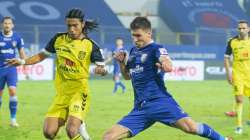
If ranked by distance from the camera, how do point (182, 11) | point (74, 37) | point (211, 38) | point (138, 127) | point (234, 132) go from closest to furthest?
1. point (138, 127)
2. point (74, 37)
3. point (234, 132)
4. point (211, 38)
5. point (182, 11)

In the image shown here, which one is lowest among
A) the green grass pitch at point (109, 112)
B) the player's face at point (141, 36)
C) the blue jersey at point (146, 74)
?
the green grass pitch at point (109, 112)

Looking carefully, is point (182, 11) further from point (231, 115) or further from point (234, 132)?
point (234, 132)

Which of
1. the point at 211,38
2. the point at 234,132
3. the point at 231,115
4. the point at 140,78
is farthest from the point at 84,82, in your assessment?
the point at 211,38

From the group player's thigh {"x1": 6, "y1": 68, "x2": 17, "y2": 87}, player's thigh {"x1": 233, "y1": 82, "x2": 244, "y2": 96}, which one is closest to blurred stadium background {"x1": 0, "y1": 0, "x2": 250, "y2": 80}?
player's thigh {"x1": 6, "y1": 68, "x2": 17, "y2": 87}

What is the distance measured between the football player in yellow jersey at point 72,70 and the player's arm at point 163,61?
1.38m

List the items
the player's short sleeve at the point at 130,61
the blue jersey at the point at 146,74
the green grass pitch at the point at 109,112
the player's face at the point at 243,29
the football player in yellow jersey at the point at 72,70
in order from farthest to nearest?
the player's face at the point at 243,29, the green grass pitch at the point at 109,112, the football player in yellow jersey at the point at 72,70, the player's short sleeve at the point at 130,61, the blue jersey at the point at 146,74

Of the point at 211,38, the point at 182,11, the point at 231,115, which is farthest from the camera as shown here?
the point at 182,11

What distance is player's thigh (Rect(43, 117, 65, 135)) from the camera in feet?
33.1

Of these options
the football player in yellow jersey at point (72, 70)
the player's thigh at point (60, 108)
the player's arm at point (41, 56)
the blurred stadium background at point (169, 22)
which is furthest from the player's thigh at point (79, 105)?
the blurred stadium background at point (169, 22)

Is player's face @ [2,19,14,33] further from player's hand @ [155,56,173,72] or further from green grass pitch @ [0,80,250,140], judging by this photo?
player's hand @ [155,56,173,72]

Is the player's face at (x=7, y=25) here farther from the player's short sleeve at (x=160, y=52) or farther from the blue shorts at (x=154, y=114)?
the player's short sleeve at (x=160, y=52)

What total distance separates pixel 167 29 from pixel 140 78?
38.7 metres

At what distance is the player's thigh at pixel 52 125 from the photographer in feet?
33.1

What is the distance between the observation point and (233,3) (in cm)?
5047
